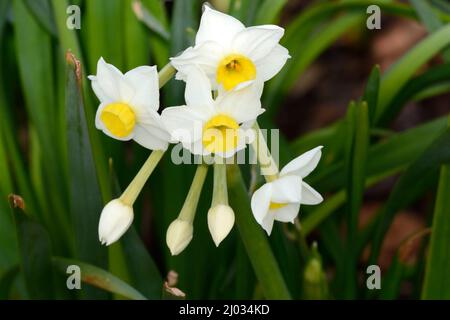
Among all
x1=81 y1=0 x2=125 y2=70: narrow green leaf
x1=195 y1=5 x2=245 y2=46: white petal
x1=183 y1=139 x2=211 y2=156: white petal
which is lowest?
x1=183 y1=139 x2=211 y2=156: white petal

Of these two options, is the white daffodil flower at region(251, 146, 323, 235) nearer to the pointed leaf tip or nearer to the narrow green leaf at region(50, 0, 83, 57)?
the pointed leaf tip

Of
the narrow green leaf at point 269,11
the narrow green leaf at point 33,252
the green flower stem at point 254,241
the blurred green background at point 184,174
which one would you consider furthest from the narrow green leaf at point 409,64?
the narrow green leaf at point 33,252

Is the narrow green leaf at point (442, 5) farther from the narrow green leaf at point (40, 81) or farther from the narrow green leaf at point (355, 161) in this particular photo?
the narrow green leaf at point (40, 81)

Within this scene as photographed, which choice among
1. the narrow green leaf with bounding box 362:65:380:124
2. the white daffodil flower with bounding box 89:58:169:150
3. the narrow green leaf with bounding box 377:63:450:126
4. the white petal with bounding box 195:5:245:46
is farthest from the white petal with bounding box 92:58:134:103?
the narrow green leaf with bounding box 377:63:450:126

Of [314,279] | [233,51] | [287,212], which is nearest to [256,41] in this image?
[233,51]

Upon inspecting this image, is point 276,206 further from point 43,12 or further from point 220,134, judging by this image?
point 43,12
